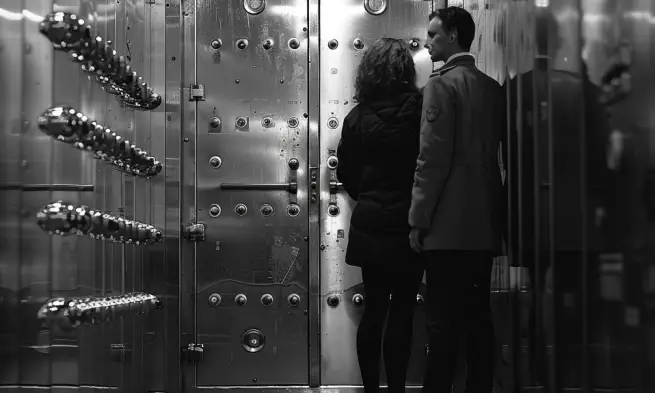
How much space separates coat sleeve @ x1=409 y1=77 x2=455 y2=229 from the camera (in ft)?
9.75

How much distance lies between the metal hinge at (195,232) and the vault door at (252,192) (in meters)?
0.04

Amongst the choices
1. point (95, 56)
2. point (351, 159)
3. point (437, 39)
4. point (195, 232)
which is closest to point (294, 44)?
point (195, 232)

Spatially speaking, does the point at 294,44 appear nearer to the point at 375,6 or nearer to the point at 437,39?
the point at 375,6

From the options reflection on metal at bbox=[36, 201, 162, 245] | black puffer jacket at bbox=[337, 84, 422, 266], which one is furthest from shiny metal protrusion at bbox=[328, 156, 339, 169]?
reflection on metal at bbox=[36, 201, 162, 245]

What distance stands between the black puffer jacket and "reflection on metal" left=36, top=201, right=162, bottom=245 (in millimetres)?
1148

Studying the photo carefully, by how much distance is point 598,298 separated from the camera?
2174 mm

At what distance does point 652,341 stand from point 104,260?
163cm

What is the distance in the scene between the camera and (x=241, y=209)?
4727mm

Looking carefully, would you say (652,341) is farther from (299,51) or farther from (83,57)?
(299,51)

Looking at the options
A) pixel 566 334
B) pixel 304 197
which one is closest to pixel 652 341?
pixel 566 334

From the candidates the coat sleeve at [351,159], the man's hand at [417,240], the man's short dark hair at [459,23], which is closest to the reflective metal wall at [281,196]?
the man's short dark hair at [459,23]

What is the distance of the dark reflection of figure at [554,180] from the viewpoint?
2.26 metres

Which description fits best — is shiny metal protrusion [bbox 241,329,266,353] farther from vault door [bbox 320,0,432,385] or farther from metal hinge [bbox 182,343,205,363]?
vault door [bbox 320,0,432,385]

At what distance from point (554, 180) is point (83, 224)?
1.54 m
